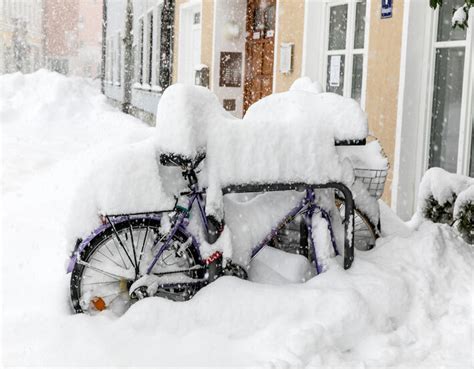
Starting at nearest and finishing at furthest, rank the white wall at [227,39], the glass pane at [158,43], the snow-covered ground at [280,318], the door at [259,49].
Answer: the snow-covered ground at [280,318]
the door at [259,49]
the white wall at [227,39]
the glass pane at [158,43]

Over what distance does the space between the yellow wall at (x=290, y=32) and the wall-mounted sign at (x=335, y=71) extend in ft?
1.67

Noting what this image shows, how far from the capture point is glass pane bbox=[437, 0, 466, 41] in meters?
6.06

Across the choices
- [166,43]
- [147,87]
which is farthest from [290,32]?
[147,87]

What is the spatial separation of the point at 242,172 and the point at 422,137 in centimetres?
301

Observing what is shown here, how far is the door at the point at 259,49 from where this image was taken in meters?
10.7

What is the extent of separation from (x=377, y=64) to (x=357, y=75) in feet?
2.39

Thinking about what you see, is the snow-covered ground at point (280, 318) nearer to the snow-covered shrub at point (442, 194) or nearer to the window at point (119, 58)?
the snow-covered shrub at point (442, 194)

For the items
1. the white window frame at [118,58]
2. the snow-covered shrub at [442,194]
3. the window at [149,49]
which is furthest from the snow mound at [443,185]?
the white window frame at [118,58]

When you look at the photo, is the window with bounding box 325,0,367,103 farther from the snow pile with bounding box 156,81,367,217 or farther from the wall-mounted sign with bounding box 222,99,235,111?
the wall-mounted sign with bounding box 222,99,235,111

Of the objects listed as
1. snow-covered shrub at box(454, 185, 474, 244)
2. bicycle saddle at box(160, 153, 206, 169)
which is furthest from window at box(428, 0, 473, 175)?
bicycle saddle at box(160, 153, 206, 169)

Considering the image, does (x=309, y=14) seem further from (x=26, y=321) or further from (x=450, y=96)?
(x=26, y=321)

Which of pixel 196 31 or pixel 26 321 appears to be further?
pixel 196 31

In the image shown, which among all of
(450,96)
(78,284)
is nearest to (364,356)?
(78,284)

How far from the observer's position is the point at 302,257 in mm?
4406
